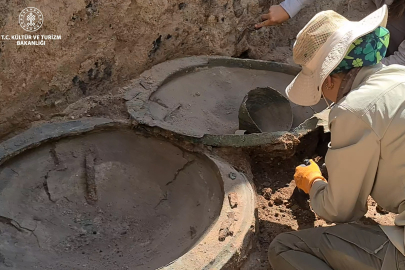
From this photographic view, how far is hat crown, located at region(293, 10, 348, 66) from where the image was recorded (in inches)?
67.0

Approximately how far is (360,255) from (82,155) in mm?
1589

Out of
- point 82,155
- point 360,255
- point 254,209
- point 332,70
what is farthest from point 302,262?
point 82,155

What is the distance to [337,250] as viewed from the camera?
5.96ft

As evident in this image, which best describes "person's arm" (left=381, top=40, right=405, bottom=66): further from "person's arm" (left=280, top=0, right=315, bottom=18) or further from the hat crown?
the hat crown

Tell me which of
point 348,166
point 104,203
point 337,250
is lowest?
point 104,203

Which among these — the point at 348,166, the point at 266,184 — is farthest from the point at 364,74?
the point at 266,184

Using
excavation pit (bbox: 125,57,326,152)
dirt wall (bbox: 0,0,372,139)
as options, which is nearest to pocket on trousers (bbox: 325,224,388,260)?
excavation pit (bbox: 125,57,326,152)

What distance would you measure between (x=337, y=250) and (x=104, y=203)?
1.30 m

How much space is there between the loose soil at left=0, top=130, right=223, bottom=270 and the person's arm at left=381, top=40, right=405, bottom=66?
5.00 ft

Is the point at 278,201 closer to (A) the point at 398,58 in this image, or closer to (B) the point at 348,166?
(B) the point at 348,166

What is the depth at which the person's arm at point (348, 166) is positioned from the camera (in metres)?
1.61

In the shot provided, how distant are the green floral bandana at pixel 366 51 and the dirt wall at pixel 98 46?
5.07 feet

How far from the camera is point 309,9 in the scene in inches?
164

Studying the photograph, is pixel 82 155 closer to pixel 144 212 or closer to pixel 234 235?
pixel 144 212
